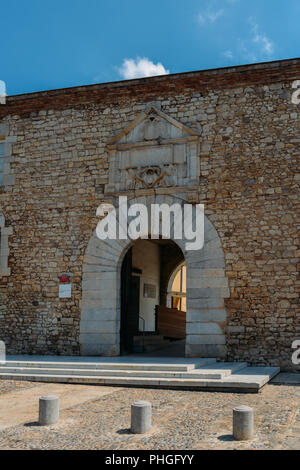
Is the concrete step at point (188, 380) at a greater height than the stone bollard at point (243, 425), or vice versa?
the stone bollard at point (243, 425)

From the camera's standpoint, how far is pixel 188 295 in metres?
8.98

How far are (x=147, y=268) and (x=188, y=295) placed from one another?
6.46 m

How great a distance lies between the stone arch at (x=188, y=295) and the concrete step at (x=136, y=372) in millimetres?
806

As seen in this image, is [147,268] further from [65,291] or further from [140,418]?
[140,418]

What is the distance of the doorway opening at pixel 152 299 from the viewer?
1017 cm

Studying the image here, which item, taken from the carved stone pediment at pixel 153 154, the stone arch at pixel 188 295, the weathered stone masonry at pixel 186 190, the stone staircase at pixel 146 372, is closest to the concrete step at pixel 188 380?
the stone staircase at pixel 146 372

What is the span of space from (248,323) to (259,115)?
154 inches

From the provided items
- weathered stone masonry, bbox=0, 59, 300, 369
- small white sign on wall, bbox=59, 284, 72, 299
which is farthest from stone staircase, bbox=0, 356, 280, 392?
small white sign on wall, bbox=59, 284, 72, 299

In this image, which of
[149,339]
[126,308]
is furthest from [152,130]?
[149,339]

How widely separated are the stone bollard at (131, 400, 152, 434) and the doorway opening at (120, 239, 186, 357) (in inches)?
207

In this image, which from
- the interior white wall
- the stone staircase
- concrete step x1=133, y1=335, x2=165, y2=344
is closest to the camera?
the stone staircase

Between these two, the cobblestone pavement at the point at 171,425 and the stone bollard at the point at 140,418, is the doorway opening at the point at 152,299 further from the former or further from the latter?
the stone bollard at the point at 140,418

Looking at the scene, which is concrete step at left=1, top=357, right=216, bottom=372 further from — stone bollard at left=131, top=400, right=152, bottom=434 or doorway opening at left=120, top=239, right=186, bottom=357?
stone bollard at left=131, top=400, right=152, bottom=434

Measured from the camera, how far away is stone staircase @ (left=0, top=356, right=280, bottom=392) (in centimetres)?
675
